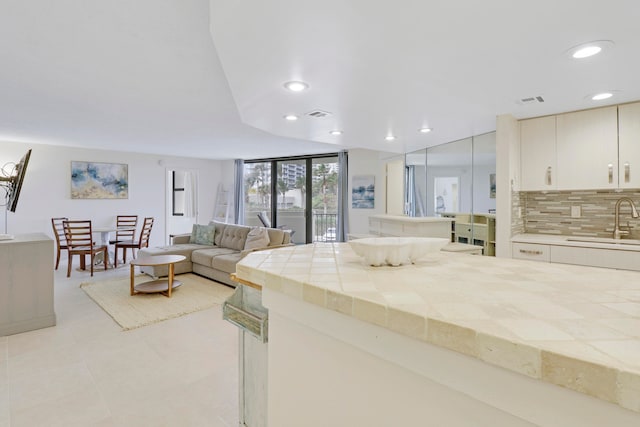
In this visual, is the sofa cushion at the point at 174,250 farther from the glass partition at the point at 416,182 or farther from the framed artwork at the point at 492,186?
the framed artwork at the point at 492,186

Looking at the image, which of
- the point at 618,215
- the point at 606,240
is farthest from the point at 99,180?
the point at 618,215

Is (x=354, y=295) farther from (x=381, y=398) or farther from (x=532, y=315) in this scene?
(x=532, y=315)

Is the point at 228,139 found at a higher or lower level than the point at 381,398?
higher

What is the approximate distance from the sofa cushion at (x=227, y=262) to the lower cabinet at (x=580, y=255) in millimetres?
3391

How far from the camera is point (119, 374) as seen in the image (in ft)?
7.89

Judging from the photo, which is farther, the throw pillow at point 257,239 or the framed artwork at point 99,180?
the framed artwork at point 99,180

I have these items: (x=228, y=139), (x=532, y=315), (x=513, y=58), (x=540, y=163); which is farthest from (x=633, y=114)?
(x=228, y=139)

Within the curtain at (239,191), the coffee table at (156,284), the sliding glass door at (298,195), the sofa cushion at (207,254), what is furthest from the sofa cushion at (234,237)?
the curtain at (239,191)

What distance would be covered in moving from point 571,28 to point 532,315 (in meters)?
1.60

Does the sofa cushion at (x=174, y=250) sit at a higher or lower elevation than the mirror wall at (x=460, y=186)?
lower

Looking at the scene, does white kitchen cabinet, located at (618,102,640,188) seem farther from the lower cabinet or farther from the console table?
the console table

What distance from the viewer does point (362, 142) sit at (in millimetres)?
4648

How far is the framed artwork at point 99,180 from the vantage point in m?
6.79

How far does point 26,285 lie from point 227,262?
6.93ft
